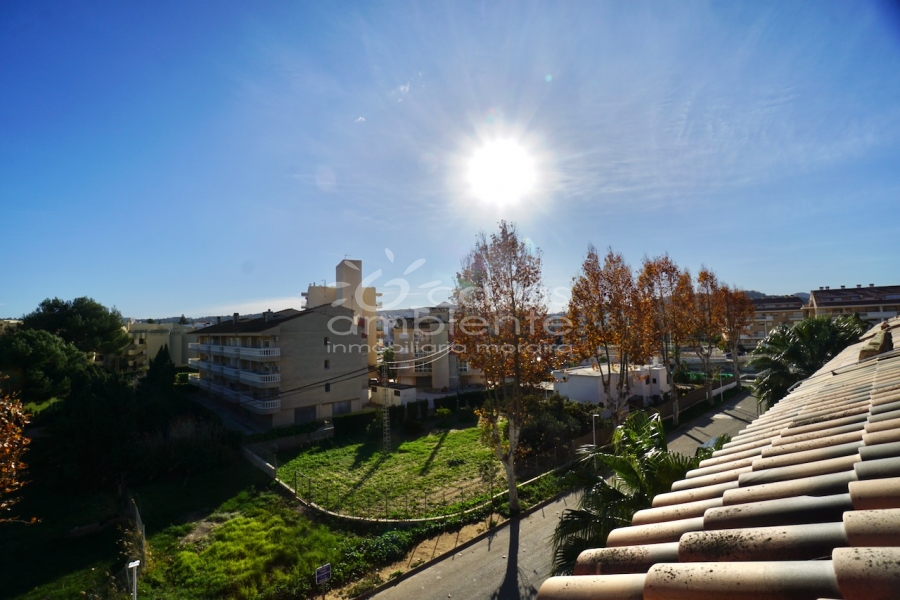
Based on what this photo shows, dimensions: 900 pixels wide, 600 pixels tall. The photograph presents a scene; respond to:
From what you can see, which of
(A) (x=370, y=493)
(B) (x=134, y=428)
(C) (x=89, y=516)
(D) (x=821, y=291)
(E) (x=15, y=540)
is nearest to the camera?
(E) (x=15, y=540)

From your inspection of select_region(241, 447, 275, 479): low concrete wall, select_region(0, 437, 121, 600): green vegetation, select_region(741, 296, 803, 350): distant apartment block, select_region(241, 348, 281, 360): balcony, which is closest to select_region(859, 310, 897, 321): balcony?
select_region(741, 296, 803, 350): distant apartment block

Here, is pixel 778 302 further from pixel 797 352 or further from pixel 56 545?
pixel 56 545

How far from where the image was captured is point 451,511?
14688mm

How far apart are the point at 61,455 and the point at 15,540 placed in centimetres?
481

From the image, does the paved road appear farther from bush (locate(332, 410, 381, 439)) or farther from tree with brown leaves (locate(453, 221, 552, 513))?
bush (locate(332, 410, 381, 439))

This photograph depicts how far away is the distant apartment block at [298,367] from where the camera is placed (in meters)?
27.6

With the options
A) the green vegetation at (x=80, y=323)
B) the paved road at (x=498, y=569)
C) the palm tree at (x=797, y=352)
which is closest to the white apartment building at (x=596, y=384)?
the palm tree at (x=797, y=352)

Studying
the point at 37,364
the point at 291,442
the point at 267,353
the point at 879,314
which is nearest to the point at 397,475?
the point at 291,442

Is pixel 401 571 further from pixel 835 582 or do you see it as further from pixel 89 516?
pixel 835 582

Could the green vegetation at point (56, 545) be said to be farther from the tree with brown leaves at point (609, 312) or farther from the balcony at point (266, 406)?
the tree with brown leaves at point (609, 312)

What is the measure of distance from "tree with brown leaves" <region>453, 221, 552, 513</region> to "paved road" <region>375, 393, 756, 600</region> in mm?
1289

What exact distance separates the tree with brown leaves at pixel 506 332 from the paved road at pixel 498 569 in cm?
129

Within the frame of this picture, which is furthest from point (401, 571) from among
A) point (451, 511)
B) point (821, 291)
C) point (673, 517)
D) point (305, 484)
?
point (821, 291)

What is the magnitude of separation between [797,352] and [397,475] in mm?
16854
